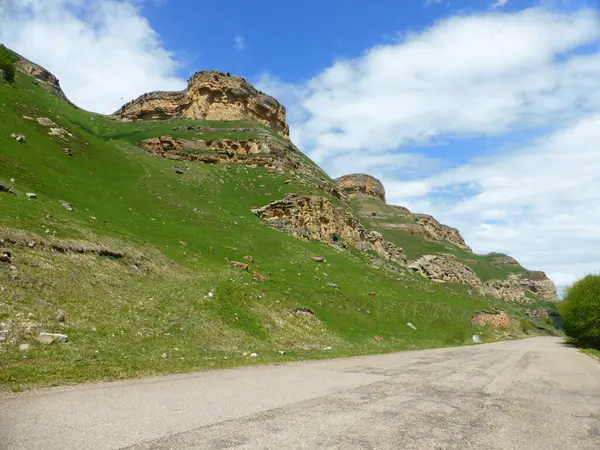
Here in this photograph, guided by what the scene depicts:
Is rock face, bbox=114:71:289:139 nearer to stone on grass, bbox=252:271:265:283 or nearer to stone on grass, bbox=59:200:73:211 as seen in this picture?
stone on grass, bbox=252:271:265:283

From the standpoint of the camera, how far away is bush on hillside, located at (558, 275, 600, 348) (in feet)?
170

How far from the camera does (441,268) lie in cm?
15400

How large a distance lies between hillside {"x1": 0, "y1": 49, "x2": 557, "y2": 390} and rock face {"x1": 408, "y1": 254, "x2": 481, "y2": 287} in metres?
48.3

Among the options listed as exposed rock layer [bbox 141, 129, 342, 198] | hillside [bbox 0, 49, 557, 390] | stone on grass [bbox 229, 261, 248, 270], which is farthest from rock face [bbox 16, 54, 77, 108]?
stone on grass [bbox 229, 261, 248, 270]

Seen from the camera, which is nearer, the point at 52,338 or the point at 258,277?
the point at 52,338

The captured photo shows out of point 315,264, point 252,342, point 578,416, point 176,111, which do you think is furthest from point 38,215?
point 176,111

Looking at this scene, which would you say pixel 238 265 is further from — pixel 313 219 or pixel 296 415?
pixel 313 219

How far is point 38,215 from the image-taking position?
26766 mm

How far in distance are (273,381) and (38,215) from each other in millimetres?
22479

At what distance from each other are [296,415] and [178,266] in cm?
2668

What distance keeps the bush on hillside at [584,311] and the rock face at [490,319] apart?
42.3ft

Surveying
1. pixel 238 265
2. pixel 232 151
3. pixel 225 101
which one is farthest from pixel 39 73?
pixel 238 265

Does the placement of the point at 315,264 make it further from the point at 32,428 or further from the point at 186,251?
the point at 32,428

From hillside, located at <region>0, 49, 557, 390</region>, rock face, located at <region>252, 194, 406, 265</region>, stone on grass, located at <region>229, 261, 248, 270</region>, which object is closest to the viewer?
hillside, located at <region>0, 49, 557, 390</region>
